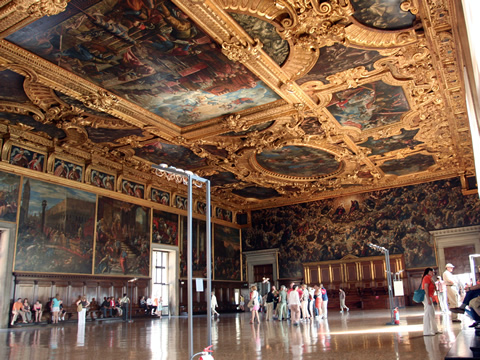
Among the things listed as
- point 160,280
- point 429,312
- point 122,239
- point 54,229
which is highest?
point 54,229

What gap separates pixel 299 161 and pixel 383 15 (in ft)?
42.0

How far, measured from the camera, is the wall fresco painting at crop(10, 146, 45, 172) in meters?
17.9

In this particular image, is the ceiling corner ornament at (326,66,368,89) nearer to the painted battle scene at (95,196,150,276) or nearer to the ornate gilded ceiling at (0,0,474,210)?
the ornate gilded ceiling at (0,0,474,210)

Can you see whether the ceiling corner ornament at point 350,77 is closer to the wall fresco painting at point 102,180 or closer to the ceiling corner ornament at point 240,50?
the ceiling corner ornament at point 240,50

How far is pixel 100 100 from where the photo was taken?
14.9 meters

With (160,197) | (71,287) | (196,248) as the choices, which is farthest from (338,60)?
(196,248)

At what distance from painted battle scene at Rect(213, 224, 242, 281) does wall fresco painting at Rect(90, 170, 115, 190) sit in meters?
9.84

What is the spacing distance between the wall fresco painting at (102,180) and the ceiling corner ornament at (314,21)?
44.8 ft

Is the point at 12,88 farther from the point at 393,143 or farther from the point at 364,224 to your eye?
the point at 364,224

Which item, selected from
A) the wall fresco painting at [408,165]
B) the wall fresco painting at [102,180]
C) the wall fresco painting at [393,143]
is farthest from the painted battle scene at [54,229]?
the wall fresco painting at [408,165]

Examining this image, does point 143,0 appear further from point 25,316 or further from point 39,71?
point 25,316

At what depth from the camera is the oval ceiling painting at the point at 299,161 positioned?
21.9 meters

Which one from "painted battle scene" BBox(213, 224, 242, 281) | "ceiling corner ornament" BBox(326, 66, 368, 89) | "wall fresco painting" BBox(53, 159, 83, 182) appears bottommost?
"painted battle scene" BBox(213, 224, 242, 281)

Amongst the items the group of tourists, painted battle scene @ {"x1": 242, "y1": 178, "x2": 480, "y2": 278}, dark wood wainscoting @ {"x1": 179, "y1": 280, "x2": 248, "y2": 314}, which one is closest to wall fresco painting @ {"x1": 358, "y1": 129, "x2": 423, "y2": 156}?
painted battle scene @ {"x1": 242, "y1": 178, "x2": 480, "y2": 278}
